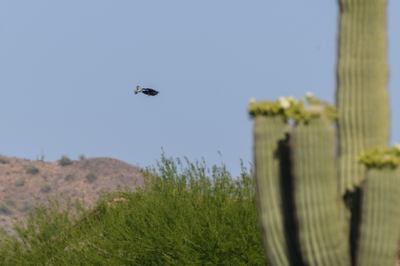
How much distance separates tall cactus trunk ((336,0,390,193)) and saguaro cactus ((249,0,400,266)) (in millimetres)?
11

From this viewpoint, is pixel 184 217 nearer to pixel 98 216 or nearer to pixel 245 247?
pixel 245 247

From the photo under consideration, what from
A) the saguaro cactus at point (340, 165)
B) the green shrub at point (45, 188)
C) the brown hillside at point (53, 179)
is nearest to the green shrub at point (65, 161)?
the brown hillside at point (53, 179)

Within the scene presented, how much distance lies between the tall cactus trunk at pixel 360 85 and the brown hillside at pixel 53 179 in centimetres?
6899

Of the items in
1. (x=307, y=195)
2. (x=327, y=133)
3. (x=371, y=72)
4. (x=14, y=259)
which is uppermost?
(x=371, y=72)

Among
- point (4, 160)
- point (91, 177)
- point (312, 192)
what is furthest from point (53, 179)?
point (312, 192)

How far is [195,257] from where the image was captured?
21750mm

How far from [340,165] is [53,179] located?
75.3 m

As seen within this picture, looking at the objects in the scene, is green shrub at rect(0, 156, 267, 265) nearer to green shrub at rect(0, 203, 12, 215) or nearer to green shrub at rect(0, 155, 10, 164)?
green shrub at rect(0, 203, 12, 215)

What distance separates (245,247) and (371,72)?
12.9m

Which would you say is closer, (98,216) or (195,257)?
(195,257)

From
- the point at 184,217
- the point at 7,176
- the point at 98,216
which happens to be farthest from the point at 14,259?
the point at 7,176

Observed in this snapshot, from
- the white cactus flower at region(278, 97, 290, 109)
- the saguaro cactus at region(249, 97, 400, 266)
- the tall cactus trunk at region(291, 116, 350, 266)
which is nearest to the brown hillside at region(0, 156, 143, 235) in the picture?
the saguaro cactus at region(249, 97, 400, 266)

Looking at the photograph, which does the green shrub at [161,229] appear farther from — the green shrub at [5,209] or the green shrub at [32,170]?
the green shrub at [32,170]

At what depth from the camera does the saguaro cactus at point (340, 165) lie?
8609 millimetres
